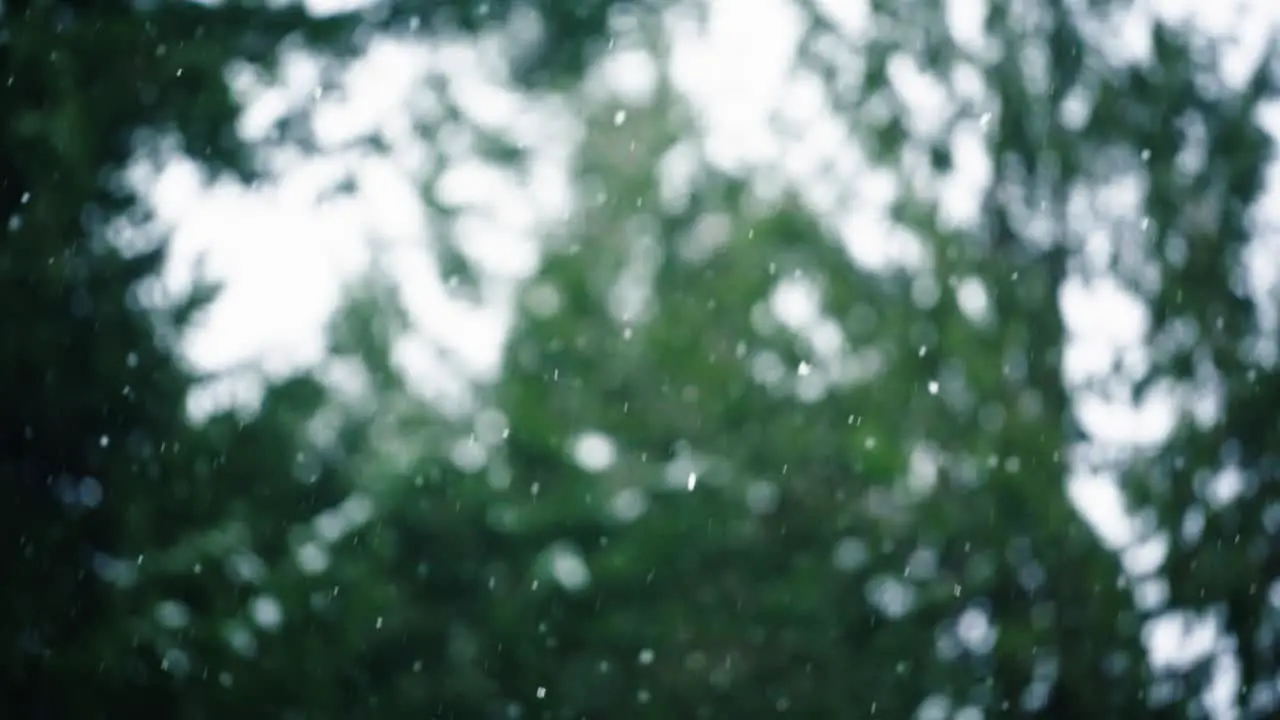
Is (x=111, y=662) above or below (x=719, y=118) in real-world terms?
below

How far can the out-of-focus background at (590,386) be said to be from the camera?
0.36 metres

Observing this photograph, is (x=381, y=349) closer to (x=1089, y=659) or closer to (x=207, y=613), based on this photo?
(x=207, y=613)

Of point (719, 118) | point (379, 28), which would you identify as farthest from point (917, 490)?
point (379, 28)

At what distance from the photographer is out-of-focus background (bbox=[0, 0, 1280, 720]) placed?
0.36m

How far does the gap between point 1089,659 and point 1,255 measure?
1.40ft

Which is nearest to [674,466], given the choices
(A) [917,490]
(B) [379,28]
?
(A) [917,490]

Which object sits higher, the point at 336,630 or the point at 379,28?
the point at 379,28

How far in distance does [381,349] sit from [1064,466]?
259 mm

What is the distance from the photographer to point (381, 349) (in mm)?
370

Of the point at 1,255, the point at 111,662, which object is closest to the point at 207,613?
the point at 111,662

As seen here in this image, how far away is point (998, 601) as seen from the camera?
1.28 feet

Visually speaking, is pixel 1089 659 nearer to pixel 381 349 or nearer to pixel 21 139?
pixel 381 349

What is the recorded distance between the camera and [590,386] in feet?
1.20

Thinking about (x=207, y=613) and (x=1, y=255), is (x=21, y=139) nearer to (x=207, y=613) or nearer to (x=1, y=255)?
(x=1, y=255)
